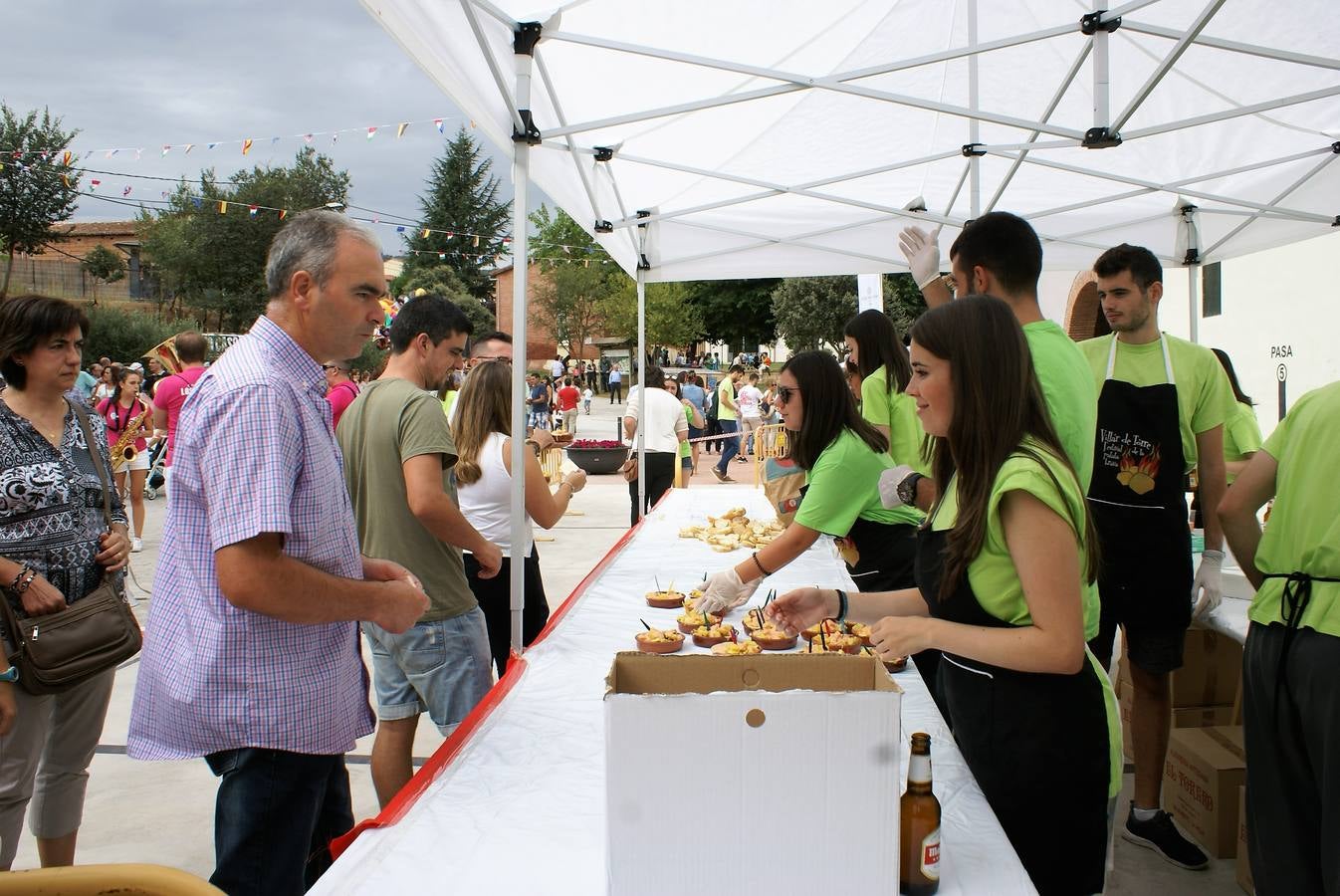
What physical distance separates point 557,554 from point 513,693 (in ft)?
19.6

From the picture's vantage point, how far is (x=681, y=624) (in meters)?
2.80

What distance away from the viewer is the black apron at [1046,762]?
Result: 159 cm

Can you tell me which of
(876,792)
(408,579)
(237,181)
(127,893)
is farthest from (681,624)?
(237,181)

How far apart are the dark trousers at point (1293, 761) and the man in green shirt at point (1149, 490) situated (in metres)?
0.85

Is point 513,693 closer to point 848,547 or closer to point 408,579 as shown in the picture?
point 408,579

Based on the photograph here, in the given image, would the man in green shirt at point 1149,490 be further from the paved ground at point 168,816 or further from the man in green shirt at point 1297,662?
the man in green shirt at point 1297,662

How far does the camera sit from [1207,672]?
3625mm

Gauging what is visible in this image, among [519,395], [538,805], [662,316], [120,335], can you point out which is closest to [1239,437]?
[519,395]

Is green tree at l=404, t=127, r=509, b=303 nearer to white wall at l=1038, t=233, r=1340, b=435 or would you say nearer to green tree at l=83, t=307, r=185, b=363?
green tree at l=83, t=307, r=185, b=363

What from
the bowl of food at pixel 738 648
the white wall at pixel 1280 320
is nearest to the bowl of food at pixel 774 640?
the bowl of food at pixel 738 648

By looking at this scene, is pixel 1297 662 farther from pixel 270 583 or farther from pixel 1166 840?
pixel 270 583

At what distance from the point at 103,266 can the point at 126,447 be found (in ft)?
107

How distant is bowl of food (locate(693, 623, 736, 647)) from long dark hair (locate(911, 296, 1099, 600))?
1146 millimetres

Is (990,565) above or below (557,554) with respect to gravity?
above
